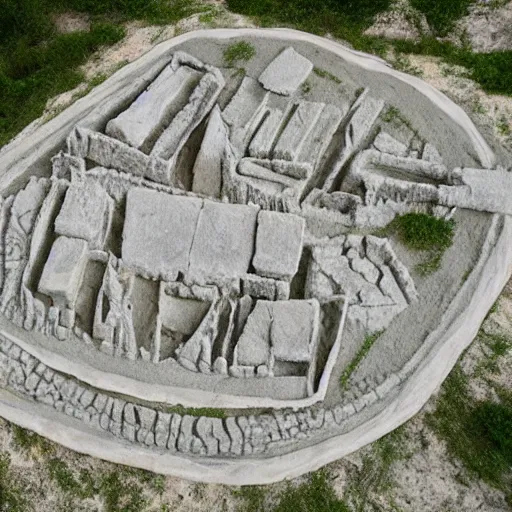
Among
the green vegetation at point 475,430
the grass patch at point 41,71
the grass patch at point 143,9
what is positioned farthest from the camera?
the grass patch at point 143,9

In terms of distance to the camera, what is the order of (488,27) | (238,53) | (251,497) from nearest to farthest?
1. (251,497)
2. (238,53)
3. (488,27)

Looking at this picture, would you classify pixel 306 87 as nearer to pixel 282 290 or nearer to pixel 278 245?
pixel 278 245

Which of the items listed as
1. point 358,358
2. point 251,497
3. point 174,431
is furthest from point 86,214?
point 251,497

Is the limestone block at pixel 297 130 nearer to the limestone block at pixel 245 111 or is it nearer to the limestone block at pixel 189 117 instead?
the limestone block at pixel 245 111

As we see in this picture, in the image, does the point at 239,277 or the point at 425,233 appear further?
the point at 425,233

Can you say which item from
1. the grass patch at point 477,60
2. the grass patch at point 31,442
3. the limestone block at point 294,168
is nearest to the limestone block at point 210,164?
the limestone block at point 294,168

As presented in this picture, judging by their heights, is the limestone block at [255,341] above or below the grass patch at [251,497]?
above

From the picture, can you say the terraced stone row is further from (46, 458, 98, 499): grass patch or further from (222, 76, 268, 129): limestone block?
(222, 76, 268, 129): limestone block

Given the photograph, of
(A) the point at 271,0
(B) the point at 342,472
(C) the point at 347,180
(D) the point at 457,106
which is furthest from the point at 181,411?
(A) the point at 271,0
